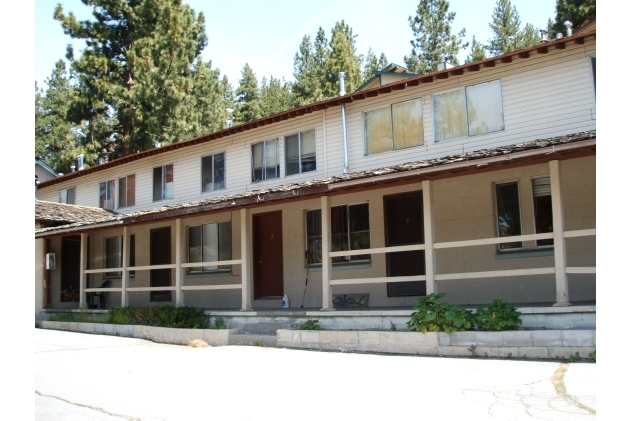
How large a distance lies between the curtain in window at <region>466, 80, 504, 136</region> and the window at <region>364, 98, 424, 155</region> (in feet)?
4.18

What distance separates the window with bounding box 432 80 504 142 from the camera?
13.6 metres

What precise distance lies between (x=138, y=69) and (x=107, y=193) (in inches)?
419

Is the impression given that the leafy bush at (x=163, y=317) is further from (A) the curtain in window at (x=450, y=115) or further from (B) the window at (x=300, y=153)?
(A) the curtain in window at (x=450, y=115)

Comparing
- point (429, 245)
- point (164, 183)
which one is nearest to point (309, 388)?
point (429, 245)

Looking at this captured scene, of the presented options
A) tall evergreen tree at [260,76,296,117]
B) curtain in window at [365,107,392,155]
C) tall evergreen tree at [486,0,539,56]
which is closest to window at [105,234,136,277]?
curtain in window at [365,107,392,155]

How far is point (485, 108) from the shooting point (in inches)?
540

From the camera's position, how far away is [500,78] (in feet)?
44.5

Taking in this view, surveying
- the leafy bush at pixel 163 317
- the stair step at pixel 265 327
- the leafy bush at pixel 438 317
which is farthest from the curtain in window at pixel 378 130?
the leafy bush at pixel 163 317

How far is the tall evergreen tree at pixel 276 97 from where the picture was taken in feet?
169

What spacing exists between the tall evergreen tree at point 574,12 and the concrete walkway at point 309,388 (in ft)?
89.9

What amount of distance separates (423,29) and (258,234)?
33224mm

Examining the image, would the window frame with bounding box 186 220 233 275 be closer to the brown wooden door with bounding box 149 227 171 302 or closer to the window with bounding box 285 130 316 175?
the brown wooden door with bounding box 149 227 171 302

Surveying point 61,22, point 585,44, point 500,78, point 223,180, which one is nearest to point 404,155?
point 500,78

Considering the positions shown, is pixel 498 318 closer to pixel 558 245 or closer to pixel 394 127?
pixel 558 245
